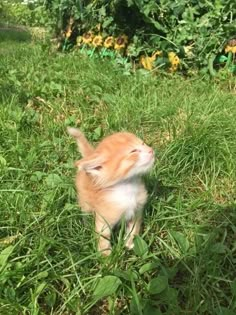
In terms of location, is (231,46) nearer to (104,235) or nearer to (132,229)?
(132,229)

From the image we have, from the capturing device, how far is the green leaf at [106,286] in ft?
7.31

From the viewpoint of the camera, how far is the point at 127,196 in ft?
8.36

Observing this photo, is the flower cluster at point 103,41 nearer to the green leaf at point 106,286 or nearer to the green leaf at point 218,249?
the green leaf at point 218,249

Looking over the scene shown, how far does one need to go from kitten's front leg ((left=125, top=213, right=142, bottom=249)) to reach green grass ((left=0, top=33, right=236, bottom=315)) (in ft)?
0.15

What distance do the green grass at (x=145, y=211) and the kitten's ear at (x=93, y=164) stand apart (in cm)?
30

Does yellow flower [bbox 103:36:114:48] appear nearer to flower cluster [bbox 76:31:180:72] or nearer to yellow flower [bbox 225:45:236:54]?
flower cluster [bbox 76:31:180:72]

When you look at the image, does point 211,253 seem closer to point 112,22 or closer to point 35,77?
point 35,77

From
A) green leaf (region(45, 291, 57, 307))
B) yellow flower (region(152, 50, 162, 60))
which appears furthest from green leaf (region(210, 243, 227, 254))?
yellow flower (region(152, 50, 162, 60))

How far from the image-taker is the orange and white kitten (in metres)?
2.51

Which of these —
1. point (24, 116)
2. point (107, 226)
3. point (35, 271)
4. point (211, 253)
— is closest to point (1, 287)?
point (35, 271)

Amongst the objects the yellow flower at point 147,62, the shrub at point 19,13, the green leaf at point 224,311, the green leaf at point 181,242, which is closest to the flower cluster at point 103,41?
the yellow flower at point 147,62

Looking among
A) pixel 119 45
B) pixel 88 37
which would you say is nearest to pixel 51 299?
pixel 119 45

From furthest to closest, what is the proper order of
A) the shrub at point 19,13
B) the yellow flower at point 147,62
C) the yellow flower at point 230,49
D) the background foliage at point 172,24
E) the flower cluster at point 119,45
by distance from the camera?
1. the shrub at point 19,13
2. the yellow flower at point 147,62
3. the flower cluster at point 119,45
4. the background foliage at point 172,24
5. the yellow flower at point 230,49

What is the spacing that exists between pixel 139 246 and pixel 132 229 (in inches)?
6.6
